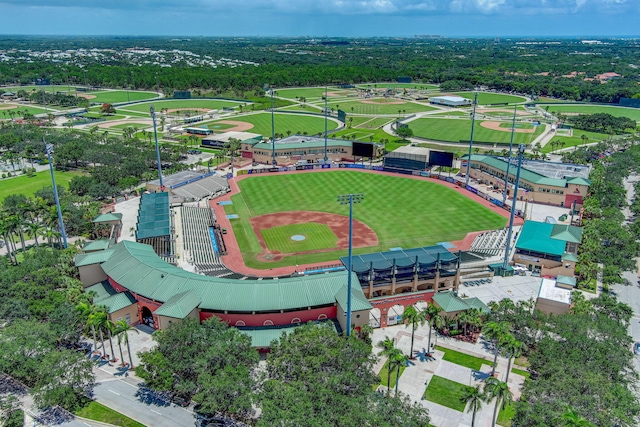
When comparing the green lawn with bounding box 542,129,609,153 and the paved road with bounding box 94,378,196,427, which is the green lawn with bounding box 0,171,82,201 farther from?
the green lawn with bounding box 542,129,609,153

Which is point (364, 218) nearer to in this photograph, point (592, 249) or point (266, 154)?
point (592, 249)

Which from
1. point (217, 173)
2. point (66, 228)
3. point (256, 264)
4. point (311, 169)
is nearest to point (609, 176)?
point (311, 169)

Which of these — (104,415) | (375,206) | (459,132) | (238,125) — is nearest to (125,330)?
(104,415)

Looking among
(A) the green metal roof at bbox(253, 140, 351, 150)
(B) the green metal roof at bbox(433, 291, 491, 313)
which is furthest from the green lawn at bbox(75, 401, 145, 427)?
(A) the green metal roof at bbox(253, 140, 351, 150)

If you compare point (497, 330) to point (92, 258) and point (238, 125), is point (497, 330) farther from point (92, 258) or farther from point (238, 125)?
point (238, 125)

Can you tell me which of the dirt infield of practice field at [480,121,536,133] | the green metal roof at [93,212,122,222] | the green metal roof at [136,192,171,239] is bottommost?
the green metal roof at [93,212,122,222]
